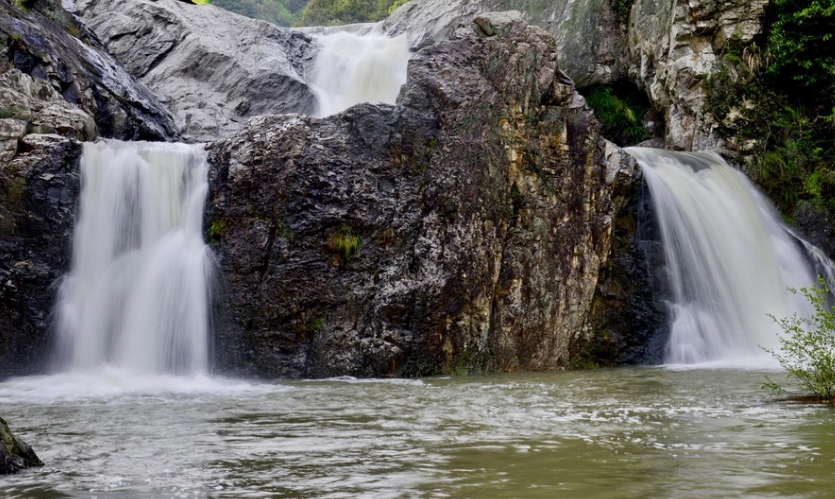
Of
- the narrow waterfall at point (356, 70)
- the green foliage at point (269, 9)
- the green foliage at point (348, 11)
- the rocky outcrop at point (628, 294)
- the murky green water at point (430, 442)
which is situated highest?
the green foliage at point (269, 9)

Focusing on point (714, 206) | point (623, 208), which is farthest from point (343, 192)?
point (714, 206)

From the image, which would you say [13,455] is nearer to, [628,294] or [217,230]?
[217,230]

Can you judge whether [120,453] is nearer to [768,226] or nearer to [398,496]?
[398,496]

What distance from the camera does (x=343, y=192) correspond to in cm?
1070

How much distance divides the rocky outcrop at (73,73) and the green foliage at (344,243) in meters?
4.18

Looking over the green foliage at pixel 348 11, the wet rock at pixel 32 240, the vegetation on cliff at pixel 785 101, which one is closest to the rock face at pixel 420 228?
the wet rock at pixel 32 240

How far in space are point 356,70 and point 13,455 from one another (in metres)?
15.5

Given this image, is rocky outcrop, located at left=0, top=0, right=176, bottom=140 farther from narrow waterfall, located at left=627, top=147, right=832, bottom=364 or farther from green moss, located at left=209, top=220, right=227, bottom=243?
narrow waterfall, located at left=627, top=147, right=832, bottom=364

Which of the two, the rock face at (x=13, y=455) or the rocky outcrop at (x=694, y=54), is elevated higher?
the rocky outcrop at (x=694, y=54)

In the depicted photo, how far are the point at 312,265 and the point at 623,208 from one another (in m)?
5.06

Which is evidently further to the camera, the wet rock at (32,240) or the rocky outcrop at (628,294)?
the rocky outcrop at (628,294)

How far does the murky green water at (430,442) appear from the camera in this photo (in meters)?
3.56

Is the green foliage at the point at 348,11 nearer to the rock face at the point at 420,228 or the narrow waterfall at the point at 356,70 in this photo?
the narrow waterfall at the point at 356,70

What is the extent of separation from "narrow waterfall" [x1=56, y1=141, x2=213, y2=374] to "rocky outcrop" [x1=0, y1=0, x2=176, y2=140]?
1.32m
